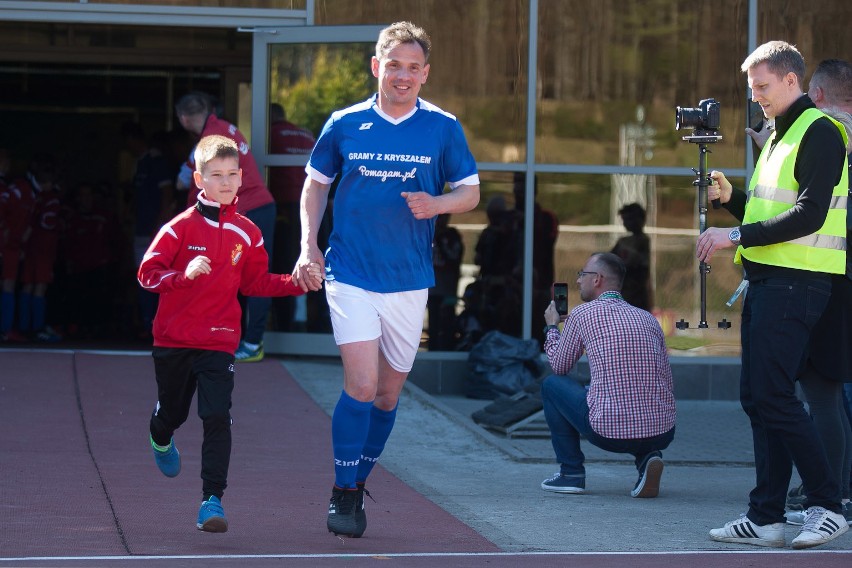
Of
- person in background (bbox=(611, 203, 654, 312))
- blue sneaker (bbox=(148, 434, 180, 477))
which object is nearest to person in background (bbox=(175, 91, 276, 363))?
person in background (bbox=(611, 203, 654, 312))

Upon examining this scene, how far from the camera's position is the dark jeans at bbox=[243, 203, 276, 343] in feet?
33.5

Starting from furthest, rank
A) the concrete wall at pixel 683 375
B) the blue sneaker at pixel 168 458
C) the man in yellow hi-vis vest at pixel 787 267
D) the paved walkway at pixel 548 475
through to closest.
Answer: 1. the concrete wall at pixel 683 375
2. the blue sneaker at pixel 168 458
3. the paved walkway at pixel 548 475
4. the man in yellow hi-vis vest at pixel 787 267

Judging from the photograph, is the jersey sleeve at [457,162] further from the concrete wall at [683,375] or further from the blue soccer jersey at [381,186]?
the concrete wall at [683,375]

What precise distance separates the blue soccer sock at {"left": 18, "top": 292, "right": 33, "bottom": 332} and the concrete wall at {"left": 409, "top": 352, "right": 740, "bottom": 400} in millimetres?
3796

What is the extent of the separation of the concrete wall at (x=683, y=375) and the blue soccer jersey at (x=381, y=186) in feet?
19.1

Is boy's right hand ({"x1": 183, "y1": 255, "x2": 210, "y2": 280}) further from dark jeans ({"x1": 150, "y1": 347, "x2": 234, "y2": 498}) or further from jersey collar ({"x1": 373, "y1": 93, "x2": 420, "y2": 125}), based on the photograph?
jersey collar ({"x1": 373, "y1": 93, "x2": 420, "y2": 125})

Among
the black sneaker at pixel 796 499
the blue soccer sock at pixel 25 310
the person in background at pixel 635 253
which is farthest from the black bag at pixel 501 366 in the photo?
the black sneaker at pixel 796 499

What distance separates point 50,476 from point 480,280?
5.41m

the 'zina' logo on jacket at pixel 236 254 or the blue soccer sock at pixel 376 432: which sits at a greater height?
the 'zina' logo on jacket at pixel 236 254

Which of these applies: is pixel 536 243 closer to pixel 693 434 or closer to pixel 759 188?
pixel 693 434

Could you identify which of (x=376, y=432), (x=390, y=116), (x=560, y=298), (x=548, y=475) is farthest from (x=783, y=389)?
(x=548, y=475)

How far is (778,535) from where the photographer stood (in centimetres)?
555

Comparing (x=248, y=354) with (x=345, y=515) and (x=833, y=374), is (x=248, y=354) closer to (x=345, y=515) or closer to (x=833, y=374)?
(x=345, y=515)

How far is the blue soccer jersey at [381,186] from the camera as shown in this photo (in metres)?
5.46
